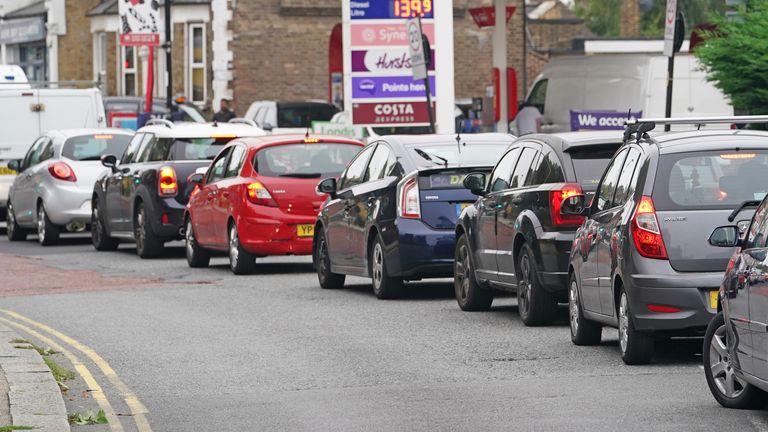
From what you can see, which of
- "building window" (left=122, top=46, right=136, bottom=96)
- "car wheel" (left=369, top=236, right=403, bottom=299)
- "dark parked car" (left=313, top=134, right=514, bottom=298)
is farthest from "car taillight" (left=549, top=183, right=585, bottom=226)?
"building window" (left=122, top=46, right=136, bottom=96)

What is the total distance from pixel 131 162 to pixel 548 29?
171 ft

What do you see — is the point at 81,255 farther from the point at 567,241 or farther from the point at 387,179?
the point at 567,241

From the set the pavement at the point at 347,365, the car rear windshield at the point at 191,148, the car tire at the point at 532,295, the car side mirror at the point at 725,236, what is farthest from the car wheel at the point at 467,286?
the car rear windshield at the point at 191,148

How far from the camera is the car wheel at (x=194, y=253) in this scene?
22.5 meters

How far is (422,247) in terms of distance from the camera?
16.7m

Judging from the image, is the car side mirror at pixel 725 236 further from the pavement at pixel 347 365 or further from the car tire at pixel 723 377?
the pavement at pixel 347 365

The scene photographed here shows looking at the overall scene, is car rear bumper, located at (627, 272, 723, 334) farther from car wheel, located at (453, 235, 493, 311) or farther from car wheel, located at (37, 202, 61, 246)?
car wheel, located at (37, 202, 61, 246)

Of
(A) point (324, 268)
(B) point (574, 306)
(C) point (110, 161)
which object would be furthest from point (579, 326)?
(C) point (110, 161)

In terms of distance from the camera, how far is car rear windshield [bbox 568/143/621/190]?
1380 centimetres

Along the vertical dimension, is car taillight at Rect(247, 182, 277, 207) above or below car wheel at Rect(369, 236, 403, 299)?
above

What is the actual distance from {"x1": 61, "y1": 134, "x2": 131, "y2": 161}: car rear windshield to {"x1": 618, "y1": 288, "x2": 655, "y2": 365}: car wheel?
54.6 feet

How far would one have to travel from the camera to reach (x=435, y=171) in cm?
1662

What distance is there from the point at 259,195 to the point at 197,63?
3594 cm

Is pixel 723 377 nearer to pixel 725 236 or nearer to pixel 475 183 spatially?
pixel 725 236
